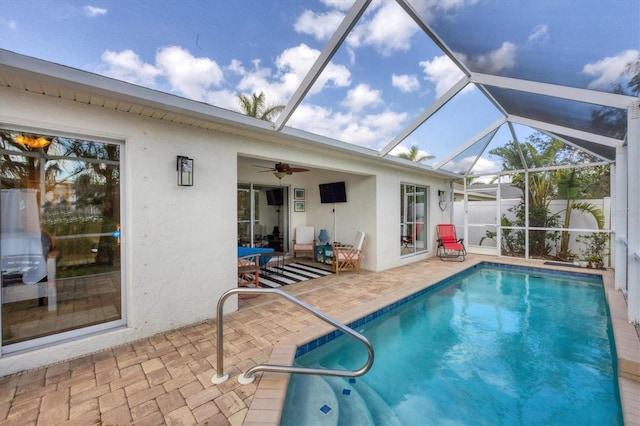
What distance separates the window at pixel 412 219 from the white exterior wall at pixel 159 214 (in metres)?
5.15

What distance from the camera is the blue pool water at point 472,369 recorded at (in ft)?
8.73

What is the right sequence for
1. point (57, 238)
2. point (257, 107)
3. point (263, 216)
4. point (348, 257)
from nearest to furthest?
point (57, 238), point (257, 107), point (348, 257), point (263, 216)

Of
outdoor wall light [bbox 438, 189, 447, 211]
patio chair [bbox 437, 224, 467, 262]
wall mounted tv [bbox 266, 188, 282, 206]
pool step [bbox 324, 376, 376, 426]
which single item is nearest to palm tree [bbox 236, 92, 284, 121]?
pool step [bbox 324, 376, 376, 426]

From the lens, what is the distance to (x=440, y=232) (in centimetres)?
974

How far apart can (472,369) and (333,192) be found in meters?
5.76

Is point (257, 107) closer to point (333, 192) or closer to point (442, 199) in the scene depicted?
point (333, 192)

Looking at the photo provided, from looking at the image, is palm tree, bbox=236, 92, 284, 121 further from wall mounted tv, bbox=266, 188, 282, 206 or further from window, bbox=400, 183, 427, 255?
window, bbox=400, 183, 427, 255

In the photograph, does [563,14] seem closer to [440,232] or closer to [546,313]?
[546,313]

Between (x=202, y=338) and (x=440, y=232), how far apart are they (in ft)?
28.8

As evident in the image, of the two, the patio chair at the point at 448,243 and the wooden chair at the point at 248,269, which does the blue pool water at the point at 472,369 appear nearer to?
the wooden chair at the point at 248,269

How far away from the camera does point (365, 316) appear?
4.38 m

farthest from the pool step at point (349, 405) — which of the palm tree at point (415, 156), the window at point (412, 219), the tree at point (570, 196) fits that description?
the tree at point (570, 196)

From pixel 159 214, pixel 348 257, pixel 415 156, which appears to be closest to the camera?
pixel 159 214

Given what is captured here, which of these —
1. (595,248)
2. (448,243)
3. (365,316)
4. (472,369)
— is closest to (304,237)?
(365,316)
